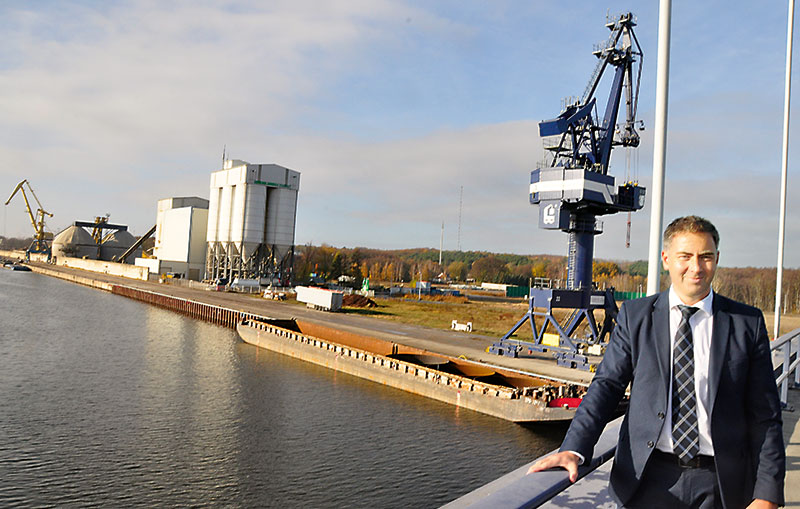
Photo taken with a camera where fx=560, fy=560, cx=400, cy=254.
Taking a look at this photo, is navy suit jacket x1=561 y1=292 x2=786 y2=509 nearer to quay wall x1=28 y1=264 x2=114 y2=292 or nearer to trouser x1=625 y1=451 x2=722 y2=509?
trouser x1=625 y1=451 x2=722 y2=509

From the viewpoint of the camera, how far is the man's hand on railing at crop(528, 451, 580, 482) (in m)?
3.63

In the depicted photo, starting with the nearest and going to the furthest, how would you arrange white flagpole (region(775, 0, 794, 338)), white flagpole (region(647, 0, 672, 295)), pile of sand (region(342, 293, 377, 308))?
white flagpole (region(647, 0, 672, 295)) → white flagpole (region(775, 0, 794, 338)) → pile of sand (region(342, 293, 377, 308))

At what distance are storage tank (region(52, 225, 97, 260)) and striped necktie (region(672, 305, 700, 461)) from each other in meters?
Result: 199

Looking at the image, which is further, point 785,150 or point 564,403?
point 564,403

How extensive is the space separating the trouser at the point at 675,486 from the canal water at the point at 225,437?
56.0 ft

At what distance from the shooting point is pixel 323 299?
73.2 metres

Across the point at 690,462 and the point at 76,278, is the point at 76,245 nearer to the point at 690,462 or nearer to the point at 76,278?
the point at 76,278

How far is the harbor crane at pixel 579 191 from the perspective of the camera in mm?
38812

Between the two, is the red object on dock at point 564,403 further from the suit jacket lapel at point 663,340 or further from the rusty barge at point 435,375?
the suit jacket lapel at point 663,340

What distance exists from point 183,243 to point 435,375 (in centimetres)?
9472

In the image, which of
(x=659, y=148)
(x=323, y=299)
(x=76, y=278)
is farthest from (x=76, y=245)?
(x=659, y=148)

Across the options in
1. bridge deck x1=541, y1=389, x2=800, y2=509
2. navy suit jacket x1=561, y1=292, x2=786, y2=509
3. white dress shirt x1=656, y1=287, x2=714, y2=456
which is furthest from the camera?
bridge deck x1=541, y1=389, x2=800, y2=509

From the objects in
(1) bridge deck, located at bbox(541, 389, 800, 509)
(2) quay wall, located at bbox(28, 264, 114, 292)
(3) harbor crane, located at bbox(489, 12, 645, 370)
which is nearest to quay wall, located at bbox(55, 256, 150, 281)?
(2) quay wall, located at bbox(28, 264, 114, 292)

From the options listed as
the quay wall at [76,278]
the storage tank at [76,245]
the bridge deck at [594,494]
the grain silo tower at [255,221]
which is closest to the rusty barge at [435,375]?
the bridge deck at [594,494]
